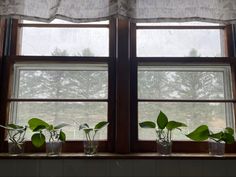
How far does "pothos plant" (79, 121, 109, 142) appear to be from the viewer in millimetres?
1396

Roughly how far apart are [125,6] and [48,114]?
2.64 feet

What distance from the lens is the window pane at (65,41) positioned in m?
1.61

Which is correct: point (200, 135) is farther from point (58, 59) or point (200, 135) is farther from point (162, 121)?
point (58, 59)

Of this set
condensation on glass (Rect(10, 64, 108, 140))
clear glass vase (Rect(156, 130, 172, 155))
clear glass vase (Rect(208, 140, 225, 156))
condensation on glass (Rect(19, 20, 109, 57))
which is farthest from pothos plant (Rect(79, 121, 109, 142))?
clear glass vase (Rect(208, 140, 225, 156))

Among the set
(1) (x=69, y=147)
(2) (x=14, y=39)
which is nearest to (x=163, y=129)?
(1) (x=69, y=147)

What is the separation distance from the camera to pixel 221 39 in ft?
5.35

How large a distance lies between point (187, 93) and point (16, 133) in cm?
105

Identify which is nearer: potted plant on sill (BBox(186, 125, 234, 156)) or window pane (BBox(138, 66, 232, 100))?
potted plant on sill (BBox(186, 125, 234, 156))

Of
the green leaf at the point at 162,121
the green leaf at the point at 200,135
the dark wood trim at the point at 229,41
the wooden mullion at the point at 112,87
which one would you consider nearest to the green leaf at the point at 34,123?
the wooden mullion at the point at 112,87

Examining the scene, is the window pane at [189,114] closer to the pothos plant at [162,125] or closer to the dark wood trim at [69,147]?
the pothos plant at [162,125]

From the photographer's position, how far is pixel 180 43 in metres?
1.62

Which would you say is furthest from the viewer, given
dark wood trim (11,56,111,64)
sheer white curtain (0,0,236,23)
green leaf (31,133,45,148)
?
dark wood trim (11,56,111,64)

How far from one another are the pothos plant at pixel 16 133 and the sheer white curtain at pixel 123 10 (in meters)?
0.64

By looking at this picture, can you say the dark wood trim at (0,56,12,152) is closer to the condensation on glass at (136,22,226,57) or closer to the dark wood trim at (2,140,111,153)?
the dark wood trim at (2,140,111,153)
